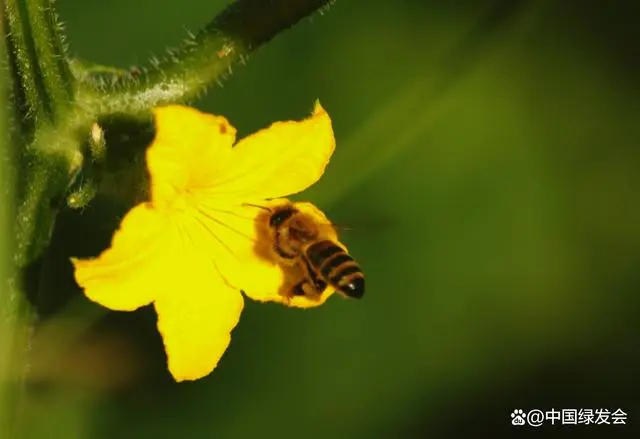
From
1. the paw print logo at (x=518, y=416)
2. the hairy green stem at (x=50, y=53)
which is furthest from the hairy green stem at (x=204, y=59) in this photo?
the paw print logo at (x=518, y=416)

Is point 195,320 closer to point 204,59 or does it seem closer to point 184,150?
point 184,150

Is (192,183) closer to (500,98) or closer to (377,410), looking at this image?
(377,410)

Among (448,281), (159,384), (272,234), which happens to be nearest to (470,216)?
(448,281)

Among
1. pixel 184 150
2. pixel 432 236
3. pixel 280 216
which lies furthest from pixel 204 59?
pixel 432 236

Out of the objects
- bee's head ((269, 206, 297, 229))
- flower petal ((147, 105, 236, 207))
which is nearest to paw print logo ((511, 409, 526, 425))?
bee's head ((269, 206, 297, 229))

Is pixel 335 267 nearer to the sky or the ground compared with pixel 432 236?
nearer to the ground

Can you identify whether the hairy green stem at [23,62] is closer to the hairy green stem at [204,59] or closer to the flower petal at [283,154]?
the hairy green stem at [204,59]
